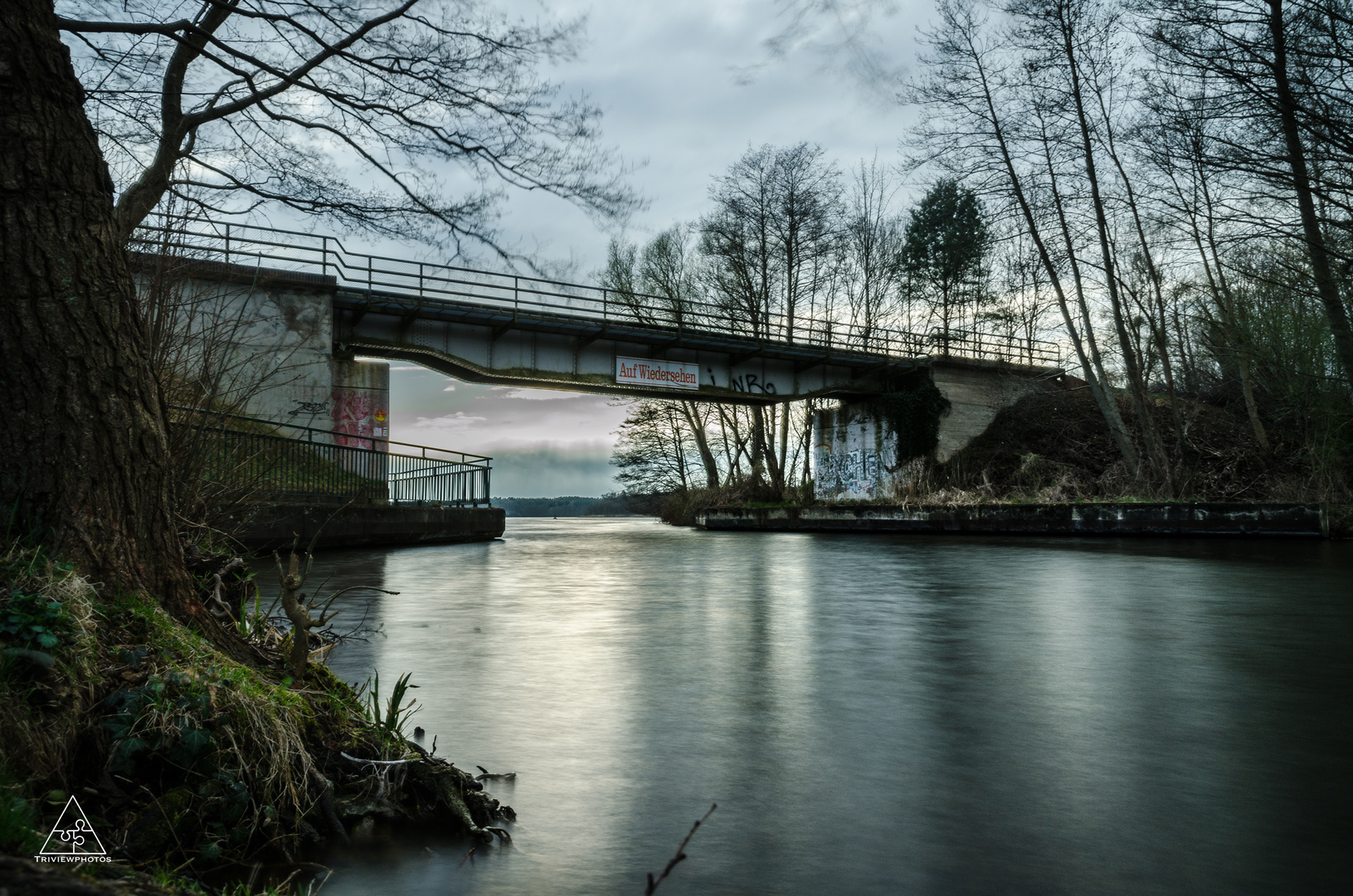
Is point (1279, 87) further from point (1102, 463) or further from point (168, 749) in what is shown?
point (1102, 463)

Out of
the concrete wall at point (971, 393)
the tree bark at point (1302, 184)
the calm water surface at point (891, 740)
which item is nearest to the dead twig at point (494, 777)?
the calm water surface at point (891, 740)

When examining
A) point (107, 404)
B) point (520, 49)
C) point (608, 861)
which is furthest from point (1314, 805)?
point (520, 49)

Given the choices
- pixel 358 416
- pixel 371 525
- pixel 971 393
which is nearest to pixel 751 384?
pixel 971 393

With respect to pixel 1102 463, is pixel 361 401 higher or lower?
higher

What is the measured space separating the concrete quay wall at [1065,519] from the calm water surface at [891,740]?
11.2m

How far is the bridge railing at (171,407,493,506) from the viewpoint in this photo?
6559 millimetres

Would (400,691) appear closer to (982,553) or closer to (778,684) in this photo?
(778,684)

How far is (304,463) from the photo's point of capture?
18234 mm

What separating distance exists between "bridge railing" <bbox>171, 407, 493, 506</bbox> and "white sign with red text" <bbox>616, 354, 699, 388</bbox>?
244 inches

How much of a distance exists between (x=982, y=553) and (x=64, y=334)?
53.1ft

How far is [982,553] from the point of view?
17.0 metres

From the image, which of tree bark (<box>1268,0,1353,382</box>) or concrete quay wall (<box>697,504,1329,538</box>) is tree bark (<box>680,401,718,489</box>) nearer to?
concrete quay wall (<box>697,504,1329,538</box>)

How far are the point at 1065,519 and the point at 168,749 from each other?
2325 centimetres

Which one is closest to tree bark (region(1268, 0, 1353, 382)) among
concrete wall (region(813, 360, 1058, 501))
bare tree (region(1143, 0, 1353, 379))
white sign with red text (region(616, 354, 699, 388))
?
bare tree (region(1143, 0, 1353, 379))
